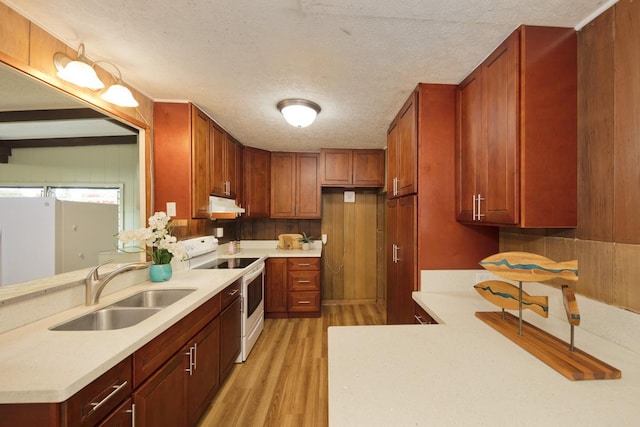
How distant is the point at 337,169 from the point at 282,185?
33.4 inches

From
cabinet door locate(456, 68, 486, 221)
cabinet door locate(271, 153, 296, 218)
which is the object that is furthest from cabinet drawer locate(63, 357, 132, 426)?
cabinet door locate(271, 153, 296, 218)

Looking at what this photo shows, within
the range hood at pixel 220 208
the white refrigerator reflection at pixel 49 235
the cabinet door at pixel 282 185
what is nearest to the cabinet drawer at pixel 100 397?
the white refrigerator reflection at pixel 49 235

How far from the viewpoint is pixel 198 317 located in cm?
156

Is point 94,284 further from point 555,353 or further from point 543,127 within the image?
point 543,127

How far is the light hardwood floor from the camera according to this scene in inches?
67.5

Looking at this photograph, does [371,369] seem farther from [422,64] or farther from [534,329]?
[422,64]

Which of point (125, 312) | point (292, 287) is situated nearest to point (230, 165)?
point (292, 287)

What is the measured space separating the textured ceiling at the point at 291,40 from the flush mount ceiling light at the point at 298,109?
58mm

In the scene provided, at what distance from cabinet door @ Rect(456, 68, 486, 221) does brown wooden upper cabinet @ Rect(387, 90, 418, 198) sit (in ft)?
0.92

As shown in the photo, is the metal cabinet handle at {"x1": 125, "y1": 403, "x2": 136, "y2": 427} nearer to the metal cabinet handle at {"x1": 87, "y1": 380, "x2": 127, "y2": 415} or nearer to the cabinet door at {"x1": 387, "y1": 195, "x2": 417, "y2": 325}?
the metal cabinet handle at {"x1": 87, "y1": 380, "x2": 127, "y2": 415}

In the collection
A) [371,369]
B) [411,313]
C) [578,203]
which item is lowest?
[411,313]

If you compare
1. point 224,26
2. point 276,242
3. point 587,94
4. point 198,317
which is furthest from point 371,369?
point 276,242

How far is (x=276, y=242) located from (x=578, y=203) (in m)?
3.31

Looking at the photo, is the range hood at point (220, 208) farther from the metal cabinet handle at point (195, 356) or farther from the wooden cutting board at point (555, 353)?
the wooden cutting board at point (555, 353)
